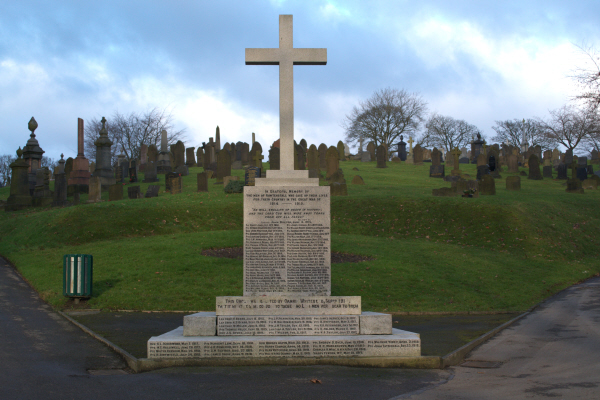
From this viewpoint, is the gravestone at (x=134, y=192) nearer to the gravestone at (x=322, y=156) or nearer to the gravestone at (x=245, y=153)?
the gravestone at (x=322, y=156)

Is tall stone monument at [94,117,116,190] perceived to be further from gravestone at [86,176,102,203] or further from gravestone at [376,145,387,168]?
gravestone at [376,145,387,168]

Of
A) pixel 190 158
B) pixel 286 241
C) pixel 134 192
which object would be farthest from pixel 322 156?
pixel 286 241

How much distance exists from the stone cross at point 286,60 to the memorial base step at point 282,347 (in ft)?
9.23

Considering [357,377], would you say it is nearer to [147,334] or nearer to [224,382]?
[224,382]

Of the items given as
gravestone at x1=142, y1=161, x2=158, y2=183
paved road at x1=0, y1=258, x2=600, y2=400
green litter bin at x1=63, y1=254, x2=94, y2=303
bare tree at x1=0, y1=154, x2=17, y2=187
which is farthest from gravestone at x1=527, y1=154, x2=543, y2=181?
bare tree at x1=0, y1=154, x2=17, y2=187

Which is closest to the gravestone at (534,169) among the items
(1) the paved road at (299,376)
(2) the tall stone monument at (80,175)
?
(2) the tall stone monument at (80,175)

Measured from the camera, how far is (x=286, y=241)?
6680mm

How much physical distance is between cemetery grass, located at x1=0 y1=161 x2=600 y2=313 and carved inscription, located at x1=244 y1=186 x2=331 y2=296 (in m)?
3.98

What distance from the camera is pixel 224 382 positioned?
513cm

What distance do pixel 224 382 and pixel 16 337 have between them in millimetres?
4283

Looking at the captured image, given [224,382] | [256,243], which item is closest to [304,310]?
[256,243]

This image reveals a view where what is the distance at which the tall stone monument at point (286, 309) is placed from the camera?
19.5 feet

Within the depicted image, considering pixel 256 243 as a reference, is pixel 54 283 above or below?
below

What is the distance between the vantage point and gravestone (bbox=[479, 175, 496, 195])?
23953mm
